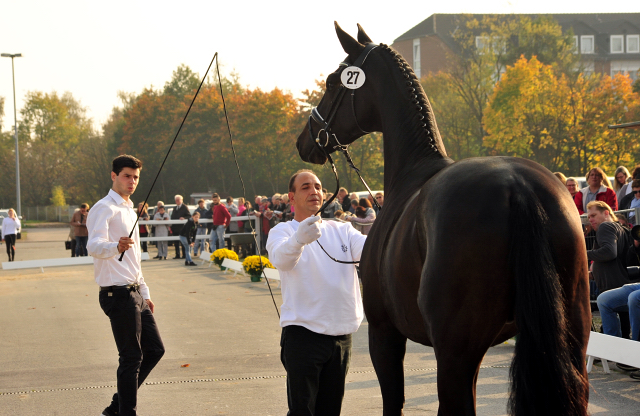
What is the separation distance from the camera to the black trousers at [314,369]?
3.74 m

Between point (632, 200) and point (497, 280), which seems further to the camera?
point (632, 200)

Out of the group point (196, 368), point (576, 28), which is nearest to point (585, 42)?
point (576, 28)

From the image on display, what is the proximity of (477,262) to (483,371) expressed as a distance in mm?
4562

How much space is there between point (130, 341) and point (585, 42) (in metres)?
82.0

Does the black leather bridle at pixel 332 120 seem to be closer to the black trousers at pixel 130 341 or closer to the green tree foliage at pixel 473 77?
the black trousers at pixel 130 341

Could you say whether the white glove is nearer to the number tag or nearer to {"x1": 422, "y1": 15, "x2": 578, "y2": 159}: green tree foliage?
the number tag

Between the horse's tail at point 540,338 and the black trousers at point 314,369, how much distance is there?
1339mm

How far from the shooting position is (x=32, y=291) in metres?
15.2

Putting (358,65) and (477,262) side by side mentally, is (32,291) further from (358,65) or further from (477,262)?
(477,262)

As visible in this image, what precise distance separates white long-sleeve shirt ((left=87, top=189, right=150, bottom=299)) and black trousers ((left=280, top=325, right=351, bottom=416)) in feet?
6.21

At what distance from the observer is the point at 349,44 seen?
4.36 m

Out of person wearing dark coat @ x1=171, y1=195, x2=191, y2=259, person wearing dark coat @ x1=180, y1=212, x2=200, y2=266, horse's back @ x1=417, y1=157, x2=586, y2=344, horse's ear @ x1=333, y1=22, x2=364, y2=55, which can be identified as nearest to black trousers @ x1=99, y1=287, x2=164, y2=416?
horse's ear @ x1=333, y1=22, x2=364, y2=55

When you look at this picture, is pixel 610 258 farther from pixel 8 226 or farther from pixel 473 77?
pixel 473 77

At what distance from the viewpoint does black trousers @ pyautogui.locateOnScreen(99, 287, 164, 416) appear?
A: 16.6ft
